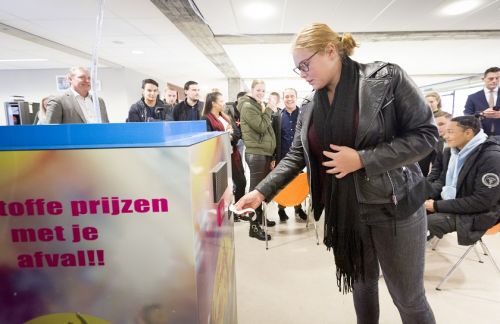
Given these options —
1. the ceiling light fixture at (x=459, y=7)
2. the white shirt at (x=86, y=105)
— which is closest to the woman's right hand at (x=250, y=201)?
the white shirt at (x=86, y=105)

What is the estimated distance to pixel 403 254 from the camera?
1080 millimetres

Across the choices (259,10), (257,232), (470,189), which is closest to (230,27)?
(259,10)

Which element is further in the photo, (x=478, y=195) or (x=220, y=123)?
(x=220, y=123)

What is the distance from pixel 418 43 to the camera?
611 centimetres

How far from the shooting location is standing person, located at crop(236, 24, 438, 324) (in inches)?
39.1

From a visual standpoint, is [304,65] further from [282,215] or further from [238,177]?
[282,215]

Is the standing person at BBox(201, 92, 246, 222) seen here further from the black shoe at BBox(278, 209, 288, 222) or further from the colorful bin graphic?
the colorful bin graphic

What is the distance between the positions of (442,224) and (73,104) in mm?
3038

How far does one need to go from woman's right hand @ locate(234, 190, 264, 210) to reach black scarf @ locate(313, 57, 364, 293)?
0.27 m

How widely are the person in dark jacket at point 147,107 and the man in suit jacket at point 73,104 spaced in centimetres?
61

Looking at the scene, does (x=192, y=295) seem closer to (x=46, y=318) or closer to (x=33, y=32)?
(x=46, y=318)

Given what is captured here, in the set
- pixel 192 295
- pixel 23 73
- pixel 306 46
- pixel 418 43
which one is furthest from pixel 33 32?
pixel 418 43

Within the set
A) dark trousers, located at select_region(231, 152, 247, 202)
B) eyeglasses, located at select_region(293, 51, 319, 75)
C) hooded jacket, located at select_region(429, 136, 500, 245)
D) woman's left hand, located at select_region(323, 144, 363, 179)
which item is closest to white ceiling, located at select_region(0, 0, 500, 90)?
dark trousers, located at select_region(231, 152, 247, 202)

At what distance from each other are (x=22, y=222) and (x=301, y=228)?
9.72ft
